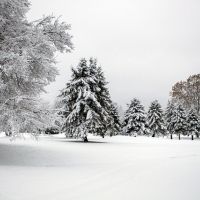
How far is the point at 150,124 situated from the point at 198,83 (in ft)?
47.2

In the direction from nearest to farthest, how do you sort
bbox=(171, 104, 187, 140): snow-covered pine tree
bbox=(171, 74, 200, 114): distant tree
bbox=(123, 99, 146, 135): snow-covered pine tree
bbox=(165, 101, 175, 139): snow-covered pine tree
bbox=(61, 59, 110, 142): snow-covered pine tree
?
bbox=(61, 59, 110, 142): snow-covered pine tree
bbox=(123, 99, 146, 135): snow-covered pine tree
bbox=(171, 104, 187, 140): snow-covered pine tree
bbox=(165, 101, 175, 139): snow-covered pine tree
bbox=(171, 74, 200, 114): distant tree

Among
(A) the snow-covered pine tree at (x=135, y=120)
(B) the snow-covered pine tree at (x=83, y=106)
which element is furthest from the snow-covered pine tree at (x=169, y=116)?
(B) the snow-covered pine tree at (x=83, y=106)

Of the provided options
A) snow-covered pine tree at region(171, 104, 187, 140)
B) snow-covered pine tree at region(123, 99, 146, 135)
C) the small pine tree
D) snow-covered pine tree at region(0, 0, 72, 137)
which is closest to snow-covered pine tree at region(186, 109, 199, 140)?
the small pine tree

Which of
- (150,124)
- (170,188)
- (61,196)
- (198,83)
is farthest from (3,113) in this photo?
(198,83)

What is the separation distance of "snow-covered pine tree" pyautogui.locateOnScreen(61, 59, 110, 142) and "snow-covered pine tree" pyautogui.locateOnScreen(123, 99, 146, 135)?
20.7m

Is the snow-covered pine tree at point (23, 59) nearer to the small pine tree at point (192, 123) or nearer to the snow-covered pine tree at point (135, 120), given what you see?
the snow-covered pine tree at point (135, 120)

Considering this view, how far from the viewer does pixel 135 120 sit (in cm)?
5222

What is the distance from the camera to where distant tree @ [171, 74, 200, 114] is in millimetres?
60344

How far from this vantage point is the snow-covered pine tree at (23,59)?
10875 mm

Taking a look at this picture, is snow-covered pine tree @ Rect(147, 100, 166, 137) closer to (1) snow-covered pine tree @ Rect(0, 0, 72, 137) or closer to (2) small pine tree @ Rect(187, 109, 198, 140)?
(2) small pine tree @ Rect(187, 109, 198, 140)

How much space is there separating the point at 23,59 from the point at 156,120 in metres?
47.9

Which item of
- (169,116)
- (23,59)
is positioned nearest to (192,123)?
(169,116)

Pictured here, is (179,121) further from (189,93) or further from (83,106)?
(83,106)

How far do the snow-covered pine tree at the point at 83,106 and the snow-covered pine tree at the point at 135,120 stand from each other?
20.7 metres
